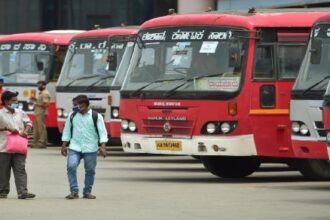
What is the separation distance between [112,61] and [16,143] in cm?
847

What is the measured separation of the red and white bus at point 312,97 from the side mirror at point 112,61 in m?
7.27

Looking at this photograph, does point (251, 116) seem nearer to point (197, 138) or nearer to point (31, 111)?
point (197, 138)

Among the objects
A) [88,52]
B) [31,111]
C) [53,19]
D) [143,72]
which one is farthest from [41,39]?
[53,19]

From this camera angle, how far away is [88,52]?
2947cm

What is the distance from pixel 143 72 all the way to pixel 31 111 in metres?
11.4

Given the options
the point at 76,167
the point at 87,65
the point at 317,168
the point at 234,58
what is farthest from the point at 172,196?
the point at 87,65

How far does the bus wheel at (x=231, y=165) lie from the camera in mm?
21688

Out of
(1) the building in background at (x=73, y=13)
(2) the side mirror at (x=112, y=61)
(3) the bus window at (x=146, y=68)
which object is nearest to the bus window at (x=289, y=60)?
(3) the bus window at (x=146, y=68)

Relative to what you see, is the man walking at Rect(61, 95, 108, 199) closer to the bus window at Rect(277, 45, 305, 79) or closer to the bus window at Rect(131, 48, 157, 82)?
the bus window at Rect(131, 48, 157, 82)

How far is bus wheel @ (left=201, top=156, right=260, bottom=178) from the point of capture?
21688 mm

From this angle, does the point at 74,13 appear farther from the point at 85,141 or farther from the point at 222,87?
the point at 85,141

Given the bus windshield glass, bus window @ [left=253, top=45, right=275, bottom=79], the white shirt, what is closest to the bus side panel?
bus window @ [left=253, top=45, right=275, bottom=79]

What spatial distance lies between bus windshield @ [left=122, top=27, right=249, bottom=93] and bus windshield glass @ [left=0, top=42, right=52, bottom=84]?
11177 millimetres

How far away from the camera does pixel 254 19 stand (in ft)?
68.2
